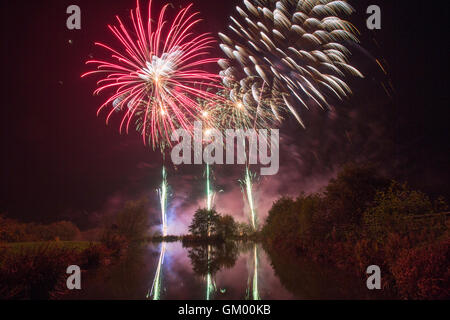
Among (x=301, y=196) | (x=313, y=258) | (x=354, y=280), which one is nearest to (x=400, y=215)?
(x=354, y=280)

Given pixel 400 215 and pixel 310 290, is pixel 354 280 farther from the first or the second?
pixel 400 215

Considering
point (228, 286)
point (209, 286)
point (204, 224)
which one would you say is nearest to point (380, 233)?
point (228, 286)

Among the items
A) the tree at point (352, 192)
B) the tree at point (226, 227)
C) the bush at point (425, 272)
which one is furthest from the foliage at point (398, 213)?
the tree at point (226, 227)

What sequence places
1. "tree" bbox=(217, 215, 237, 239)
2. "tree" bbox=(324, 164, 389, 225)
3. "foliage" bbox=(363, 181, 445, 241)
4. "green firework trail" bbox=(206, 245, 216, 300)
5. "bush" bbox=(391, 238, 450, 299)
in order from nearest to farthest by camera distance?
1. "bush" bbox=(391, 238, 450, 299)
2. "green firework trail" bbox=(206, 245, 216, 300)
3. "foliage" bbox=(363, 181, 445, 241)
4. "tree" bbox=(324, 164, 389, 225)
5. "tree" bbox=(217, 215, 237, 239)

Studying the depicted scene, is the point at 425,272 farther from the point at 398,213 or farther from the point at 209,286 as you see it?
the point at 209,286

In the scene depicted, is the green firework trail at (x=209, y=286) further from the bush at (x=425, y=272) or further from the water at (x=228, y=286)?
the bush at (x=425, y=272)

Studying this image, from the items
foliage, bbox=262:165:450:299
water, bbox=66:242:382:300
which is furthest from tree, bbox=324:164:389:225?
water, bbox=66:242:382:300

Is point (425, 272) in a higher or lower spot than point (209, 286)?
higher

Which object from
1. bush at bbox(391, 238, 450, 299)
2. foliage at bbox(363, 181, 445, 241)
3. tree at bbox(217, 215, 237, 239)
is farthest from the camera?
tree at bbox(217, 215, 237, 239)

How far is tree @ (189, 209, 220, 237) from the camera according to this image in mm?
65544

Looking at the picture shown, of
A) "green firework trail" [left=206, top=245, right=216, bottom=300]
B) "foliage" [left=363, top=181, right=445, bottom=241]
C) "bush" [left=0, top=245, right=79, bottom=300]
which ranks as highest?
"foliage" [left=363, top=181, right=445, bottom=241]

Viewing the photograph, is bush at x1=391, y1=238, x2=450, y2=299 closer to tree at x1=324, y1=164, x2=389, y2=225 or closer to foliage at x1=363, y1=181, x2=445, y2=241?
foliage at x1=363, y1=181, x2=445, y2=241

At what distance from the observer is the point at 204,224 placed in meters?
66.2

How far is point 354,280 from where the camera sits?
1106cm
